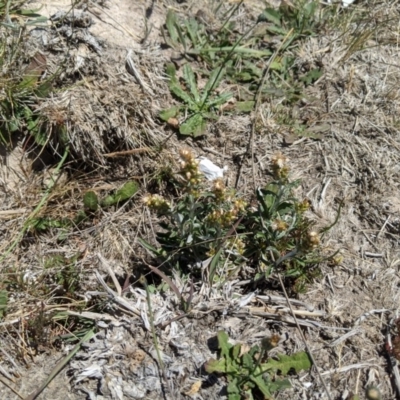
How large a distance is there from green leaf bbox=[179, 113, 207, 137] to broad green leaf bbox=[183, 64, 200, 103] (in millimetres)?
112

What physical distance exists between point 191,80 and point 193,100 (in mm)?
116

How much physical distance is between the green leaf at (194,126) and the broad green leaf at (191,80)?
4.4 inches

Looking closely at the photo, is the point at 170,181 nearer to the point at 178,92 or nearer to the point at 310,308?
the point at 178,92

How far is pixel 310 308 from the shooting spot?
282cm

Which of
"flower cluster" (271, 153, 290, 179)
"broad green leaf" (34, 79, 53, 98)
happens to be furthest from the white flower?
"broad green leaf" (34, 79, 53, 98)

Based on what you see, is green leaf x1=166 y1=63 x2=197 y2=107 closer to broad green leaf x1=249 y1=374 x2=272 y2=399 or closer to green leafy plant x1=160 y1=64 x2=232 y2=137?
green leafy plant x1=160 y1=64 x2=232 y2=137

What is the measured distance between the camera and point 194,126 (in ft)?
10.9

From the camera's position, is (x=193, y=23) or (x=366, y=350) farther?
(x=193, y=23)

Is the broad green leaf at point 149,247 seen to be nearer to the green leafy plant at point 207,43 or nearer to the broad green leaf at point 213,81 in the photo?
the broad green leaf at point 213,81

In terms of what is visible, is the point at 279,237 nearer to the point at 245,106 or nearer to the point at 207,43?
the point at 245,106

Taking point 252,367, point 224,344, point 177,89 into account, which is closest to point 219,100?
point 177,89

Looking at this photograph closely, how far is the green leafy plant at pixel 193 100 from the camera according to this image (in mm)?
3320

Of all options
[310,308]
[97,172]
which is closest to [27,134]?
[97,172]

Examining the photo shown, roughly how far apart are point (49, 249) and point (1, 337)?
0.52m
